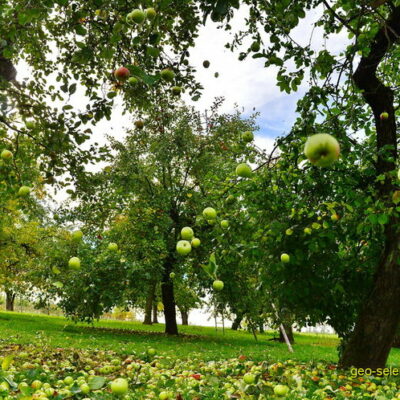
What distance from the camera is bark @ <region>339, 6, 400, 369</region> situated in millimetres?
6211

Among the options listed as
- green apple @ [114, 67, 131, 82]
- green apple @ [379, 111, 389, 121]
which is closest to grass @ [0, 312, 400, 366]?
green apple @ [379, 111, 389, 121]

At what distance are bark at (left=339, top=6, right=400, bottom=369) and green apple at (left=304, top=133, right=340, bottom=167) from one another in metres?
4.56

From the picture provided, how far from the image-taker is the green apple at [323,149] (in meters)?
1.85

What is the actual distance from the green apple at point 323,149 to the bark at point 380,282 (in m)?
4.56

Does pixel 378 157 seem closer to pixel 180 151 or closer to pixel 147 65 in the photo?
pixel 147 65

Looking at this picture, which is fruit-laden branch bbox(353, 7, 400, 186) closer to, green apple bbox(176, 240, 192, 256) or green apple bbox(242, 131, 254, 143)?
green apple bbox(242, 131, 254, 143)

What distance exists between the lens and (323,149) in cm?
186

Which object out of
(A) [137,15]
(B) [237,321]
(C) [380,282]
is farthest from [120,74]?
(B) [237,321]

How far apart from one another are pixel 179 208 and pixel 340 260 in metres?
11.1

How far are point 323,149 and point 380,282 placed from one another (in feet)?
17.6

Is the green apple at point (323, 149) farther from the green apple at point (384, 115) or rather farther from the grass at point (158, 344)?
the grass at point (158, 344)

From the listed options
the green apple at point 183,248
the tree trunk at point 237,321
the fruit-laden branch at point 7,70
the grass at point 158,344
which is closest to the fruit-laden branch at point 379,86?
the green apple at point 183,248

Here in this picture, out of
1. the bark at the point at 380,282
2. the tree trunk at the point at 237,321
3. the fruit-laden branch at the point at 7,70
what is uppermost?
the fruit-laden branch at the point at 7,70

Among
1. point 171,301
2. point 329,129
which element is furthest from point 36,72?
point 171,301
